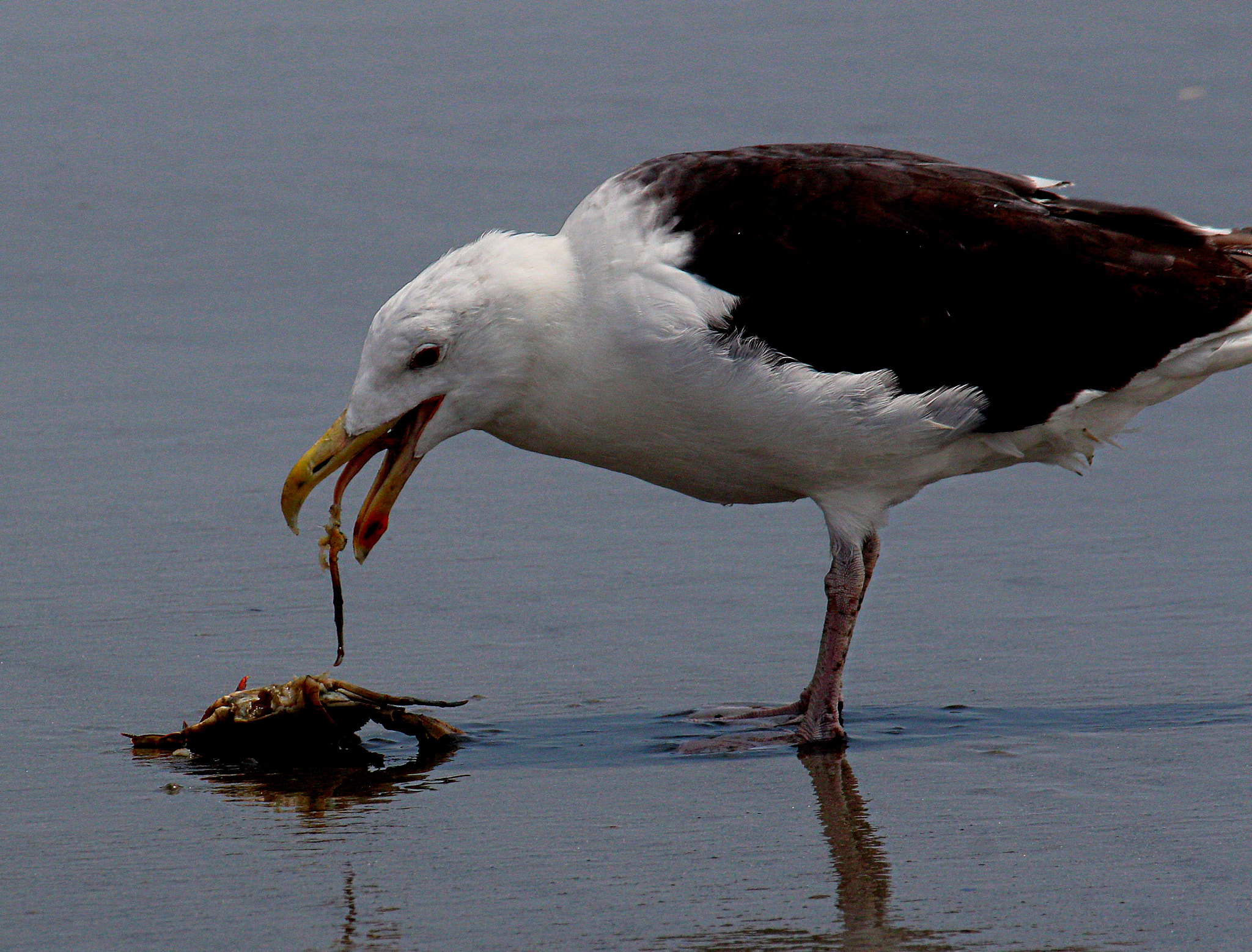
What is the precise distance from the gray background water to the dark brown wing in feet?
0.58

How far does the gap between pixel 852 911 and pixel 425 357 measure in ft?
6.60

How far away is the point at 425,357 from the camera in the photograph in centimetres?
532

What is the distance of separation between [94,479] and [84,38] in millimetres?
5843

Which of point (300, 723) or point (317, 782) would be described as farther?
point (300, 723)

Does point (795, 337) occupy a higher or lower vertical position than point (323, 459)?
higher

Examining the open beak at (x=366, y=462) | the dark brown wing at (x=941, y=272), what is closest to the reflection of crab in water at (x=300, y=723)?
the open beak at (x=366, y=462)

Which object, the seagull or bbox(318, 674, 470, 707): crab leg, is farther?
the seagull

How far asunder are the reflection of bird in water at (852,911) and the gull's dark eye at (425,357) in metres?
1.54

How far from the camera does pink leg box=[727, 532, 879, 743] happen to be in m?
5.32

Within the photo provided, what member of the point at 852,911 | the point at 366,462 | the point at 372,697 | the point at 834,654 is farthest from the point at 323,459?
the point at 852,911

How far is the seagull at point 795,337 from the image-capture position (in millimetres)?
5363

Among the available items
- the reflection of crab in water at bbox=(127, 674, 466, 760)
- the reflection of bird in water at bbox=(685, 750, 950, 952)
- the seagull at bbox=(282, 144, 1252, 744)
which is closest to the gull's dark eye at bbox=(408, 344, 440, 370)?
the seagull at bbox=(282, 144, 1252, 744)

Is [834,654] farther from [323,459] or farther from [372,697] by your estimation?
[323,459]

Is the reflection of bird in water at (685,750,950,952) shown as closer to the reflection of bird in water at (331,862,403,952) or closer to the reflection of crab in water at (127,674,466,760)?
the reflection of bird in water at (331,862,403,952)
